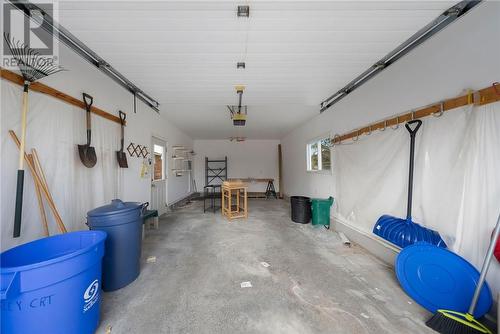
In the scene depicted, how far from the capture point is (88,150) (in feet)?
7.09

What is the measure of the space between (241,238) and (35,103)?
3.06 metres

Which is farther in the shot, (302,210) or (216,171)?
(216,171)

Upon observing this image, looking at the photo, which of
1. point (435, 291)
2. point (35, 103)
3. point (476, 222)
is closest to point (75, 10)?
point (35, 103)

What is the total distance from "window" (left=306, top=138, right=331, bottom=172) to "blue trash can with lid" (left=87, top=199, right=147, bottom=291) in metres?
3.78

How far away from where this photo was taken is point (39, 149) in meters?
1.67

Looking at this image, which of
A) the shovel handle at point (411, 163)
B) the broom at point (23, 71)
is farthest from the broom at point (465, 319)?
the broom at point (23, 71)

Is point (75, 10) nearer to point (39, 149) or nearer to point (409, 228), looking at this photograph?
point (39, 149)

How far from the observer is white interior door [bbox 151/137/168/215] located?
4.18 metres

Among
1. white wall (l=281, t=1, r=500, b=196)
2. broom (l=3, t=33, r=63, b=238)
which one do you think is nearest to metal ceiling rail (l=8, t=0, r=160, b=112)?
broom (l=3, t=33, r=63, b=238)

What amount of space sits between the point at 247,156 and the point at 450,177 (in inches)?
278

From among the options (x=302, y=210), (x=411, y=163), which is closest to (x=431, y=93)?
(x=411, y=163)

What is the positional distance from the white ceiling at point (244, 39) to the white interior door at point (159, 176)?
182cm

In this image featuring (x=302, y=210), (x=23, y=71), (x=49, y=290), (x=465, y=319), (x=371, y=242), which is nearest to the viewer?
(x=49, y=290)

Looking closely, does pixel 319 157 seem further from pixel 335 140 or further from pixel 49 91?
pixel 49 91
